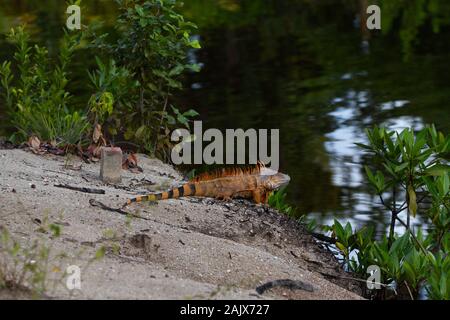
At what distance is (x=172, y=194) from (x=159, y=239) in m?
1.05

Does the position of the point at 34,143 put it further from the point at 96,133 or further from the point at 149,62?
the point at 149,62

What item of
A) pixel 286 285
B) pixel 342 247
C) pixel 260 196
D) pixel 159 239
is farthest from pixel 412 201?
pixel 159 239

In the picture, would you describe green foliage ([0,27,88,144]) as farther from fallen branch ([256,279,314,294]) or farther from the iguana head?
fallen branch ([256,279,314,294])

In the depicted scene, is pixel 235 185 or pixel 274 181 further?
pixel 274 181

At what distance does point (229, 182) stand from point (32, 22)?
9496 millimetres

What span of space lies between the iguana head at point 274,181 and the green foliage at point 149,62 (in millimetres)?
1005

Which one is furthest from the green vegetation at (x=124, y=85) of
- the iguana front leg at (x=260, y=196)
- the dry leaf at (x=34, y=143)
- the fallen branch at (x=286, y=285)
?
the fallen branch at (x=286, y=285)

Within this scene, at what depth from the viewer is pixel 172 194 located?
6578 millimetres

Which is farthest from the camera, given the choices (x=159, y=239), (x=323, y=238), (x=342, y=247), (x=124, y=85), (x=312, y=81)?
(x=312, y=81)

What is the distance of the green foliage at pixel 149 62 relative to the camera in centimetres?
767

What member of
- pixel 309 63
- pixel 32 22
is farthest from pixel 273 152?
pixel 32 22

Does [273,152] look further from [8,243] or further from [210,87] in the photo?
[8,243]

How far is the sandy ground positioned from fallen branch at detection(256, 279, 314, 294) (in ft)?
0.09

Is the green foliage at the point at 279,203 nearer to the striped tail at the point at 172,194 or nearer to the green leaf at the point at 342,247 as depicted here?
the green leaf at the point at 342,247
